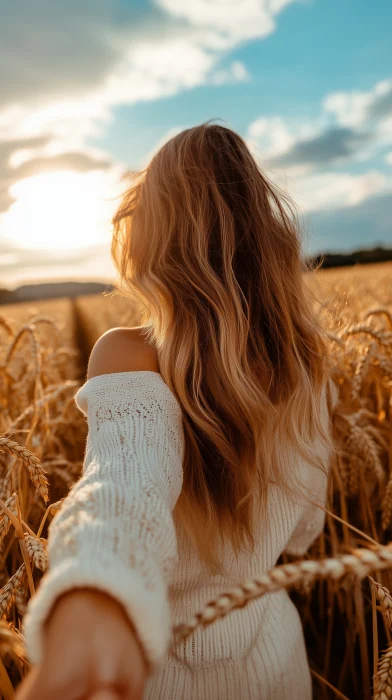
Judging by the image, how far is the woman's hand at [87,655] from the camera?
51cm

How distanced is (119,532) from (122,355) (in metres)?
0.53

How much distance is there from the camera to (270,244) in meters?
1.30

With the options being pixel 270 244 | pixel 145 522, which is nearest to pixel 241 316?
pixel 270 244

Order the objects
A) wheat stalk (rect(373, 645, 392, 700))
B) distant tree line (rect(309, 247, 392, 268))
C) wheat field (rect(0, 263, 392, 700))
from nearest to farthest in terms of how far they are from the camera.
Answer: wheat stalk (rect(373, 645, 392, 700))
wheat field (rect(0, 263, 392, 700))
distant tree line (rect(309, 247, 392, 268))

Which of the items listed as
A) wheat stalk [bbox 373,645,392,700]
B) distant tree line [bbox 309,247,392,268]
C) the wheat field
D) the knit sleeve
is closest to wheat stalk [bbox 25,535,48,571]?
the wheat field

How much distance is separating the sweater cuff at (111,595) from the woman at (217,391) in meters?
0.24

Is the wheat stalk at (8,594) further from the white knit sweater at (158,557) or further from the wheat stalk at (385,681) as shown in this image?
the wheat stalk at (385,681)

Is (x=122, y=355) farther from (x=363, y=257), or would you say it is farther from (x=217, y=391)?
(x=363, y=257)

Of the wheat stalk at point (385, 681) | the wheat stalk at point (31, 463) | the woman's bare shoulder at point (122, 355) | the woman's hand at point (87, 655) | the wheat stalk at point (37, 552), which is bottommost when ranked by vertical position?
the wheat stalk at point (385, 681)

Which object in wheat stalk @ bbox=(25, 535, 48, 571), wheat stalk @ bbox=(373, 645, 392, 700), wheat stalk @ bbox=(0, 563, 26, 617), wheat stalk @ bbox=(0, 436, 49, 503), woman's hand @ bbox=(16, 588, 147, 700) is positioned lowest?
wheat stalk @ bbox=(373, 645, 392, 700)

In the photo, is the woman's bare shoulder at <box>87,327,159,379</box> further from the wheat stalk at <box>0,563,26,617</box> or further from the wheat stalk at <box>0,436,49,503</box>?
the wheat stalk at <box>0,563,26,617</box>

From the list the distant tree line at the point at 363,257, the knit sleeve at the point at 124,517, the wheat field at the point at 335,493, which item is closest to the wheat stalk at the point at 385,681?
the wheat field at the point at 335,493

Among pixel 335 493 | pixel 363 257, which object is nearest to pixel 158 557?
pixel 335 493

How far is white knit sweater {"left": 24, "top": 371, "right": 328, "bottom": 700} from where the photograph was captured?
1.90 feet
